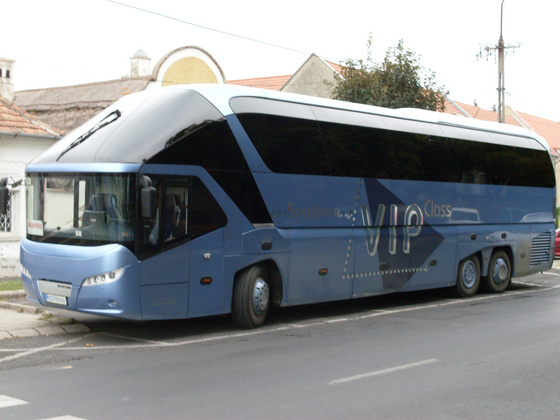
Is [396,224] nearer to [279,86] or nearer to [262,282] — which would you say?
[262,282]

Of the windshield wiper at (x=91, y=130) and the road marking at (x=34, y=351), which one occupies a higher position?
the windshield wiper at (x=91, y=130)

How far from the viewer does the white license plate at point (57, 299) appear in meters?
10.1

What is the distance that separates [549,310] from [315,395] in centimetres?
844

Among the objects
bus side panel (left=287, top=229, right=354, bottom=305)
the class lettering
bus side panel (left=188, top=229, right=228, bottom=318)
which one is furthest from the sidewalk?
the class lettering

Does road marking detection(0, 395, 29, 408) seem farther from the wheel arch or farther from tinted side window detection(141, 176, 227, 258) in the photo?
the wheel arch

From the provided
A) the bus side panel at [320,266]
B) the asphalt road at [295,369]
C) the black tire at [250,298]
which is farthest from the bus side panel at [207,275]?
the bus side panel at [320,266]

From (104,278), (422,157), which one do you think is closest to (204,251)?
(104,278)

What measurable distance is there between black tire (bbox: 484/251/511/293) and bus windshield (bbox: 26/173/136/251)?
401 inches

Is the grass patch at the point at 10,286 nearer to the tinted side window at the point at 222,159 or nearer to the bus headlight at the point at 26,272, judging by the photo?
the bus headlight at the point at 26,272

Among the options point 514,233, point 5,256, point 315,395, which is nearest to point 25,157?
point 5,256

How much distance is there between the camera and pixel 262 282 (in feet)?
A: 38.2

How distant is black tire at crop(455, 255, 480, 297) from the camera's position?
643 inches

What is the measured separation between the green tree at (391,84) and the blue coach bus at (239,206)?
10.8 m

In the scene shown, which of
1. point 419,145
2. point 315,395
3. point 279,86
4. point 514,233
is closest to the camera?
point 315,395
